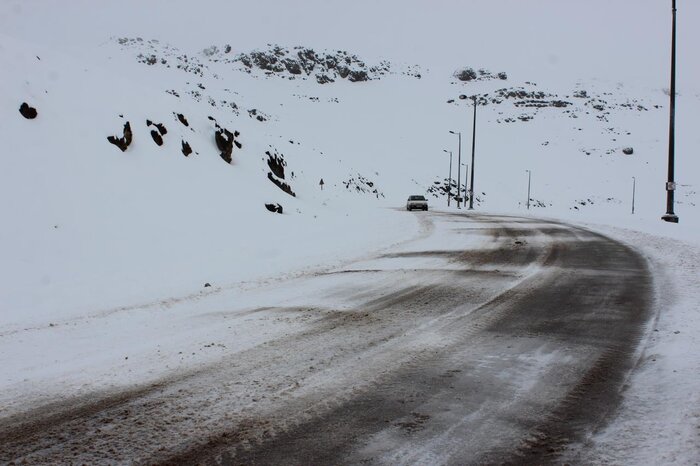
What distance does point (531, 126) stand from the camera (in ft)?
341

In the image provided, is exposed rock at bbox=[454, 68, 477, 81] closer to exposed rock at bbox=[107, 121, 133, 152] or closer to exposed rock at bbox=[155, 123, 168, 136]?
exposed rock at bbox=[155, 123, 168, 136]

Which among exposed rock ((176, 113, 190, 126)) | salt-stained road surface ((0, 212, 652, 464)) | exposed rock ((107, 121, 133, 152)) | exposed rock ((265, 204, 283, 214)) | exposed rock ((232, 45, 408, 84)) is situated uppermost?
exposed rock ((232, 45, 408, 84))

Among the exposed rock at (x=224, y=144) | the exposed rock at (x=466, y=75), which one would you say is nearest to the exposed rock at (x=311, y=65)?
the exposed rock at (x=466, y=75)

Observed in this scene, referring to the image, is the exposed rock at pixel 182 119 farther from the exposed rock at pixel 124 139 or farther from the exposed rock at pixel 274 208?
the exposed rock at pixel 274 208

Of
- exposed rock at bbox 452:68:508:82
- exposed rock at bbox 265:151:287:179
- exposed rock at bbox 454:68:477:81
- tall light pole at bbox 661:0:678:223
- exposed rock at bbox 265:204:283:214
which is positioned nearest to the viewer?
exposed rock at bbox 265:204:283:214

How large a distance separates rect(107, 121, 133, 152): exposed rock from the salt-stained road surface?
1032cm

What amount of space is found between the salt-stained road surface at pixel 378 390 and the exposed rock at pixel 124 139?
33.9ft

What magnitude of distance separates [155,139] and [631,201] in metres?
75.4

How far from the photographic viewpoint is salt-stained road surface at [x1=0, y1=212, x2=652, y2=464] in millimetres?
2912

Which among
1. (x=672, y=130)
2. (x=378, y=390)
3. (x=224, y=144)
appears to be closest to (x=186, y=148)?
(x=224, y=144)

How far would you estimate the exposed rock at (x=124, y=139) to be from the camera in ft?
49.6

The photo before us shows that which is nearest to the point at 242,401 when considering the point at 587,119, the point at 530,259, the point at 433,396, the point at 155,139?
the point at 433,396

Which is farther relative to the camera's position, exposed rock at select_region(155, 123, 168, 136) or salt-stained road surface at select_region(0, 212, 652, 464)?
exposed rock at select_region(155, 123, 168, 136)

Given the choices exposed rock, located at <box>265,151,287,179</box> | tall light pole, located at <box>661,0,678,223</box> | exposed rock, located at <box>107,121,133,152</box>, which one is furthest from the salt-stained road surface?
exposed rock, located at <box>265,151,287,179</box>
